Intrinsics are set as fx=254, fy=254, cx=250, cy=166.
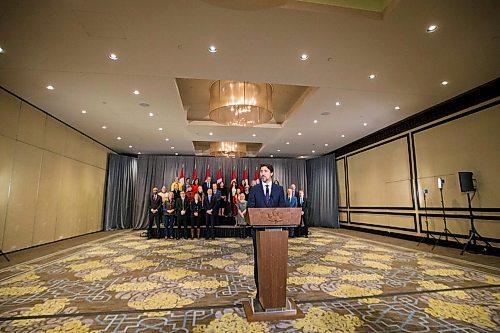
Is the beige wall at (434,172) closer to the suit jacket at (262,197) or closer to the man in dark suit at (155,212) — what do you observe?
the suit jacket at (262,197)

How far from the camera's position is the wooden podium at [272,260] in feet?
7.02

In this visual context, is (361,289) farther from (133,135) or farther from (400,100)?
(133,135)

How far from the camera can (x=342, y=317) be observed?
219cm

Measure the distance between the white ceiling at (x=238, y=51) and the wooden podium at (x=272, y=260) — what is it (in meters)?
2.64

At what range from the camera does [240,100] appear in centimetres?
536

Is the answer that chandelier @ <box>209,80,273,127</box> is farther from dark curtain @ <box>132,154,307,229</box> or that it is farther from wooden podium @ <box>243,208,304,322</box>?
dark curtain @ <box>132,154,307,229</box>

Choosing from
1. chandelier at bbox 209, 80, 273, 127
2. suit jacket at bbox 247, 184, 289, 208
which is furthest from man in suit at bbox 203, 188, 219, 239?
suit jacket at bbox 247, 184, 289, 208

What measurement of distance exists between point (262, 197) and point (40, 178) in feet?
22.4

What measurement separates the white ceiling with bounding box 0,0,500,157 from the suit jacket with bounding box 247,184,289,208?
2.32m

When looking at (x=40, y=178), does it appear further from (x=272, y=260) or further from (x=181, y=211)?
(x=272, y=260)

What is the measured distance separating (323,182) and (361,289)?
9.53 meters

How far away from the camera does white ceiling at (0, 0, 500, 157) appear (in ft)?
10.8

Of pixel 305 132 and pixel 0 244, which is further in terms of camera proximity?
pixel 305 132

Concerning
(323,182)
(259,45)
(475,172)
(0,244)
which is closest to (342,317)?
(259,45)
